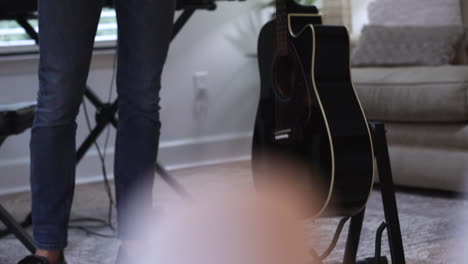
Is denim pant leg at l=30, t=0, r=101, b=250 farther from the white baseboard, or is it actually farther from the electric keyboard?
the white baseboard

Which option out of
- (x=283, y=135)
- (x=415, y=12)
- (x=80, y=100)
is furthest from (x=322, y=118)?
(x=415, y=12)

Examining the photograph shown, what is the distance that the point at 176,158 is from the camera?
3145mm

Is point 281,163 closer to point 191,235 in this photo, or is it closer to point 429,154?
point 191,235

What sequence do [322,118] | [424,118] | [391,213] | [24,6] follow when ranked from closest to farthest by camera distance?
[391,213] → [322,118] → [24,6] → [424,118]

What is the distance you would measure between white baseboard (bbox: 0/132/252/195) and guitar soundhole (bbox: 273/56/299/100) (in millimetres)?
1573

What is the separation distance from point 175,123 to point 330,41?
1.81 metres

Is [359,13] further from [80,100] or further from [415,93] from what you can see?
[80,100]

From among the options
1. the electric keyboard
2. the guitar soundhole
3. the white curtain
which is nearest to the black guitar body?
the guitar soundhole

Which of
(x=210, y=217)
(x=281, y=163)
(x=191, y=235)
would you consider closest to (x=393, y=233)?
(x=281, y=163)

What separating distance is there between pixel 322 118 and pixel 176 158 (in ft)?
6.07

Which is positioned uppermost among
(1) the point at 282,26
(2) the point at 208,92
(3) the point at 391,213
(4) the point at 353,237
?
(1) the point at 282,26

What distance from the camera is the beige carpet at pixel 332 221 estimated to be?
1.66m

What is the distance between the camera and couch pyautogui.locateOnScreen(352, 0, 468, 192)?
Result: 87.0 inches

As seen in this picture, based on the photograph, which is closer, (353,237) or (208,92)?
(353,237)
